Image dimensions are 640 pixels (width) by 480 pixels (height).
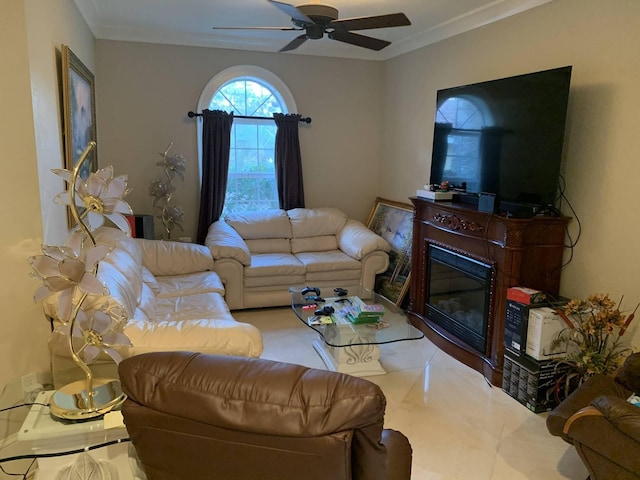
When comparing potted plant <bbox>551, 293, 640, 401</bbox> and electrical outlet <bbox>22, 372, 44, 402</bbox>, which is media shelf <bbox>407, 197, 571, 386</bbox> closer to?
potted plant <bbox>551, 293, 640, 401</bbox>

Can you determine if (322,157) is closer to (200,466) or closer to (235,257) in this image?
(235,257)

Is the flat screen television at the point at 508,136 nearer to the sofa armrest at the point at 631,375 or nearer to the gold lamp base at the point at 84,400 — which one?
the sofa armrest at the point at 631,375

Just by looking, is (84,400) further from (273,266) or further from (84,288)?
(273,266)

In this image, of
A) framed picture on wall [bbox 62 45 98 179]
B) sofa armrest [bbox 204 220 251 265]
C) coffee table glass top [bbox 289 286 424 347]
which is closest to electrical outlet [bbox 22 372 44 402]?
framed picture on wall [bbox 62 45 98 179]

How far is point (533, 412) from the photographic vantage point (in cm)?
282

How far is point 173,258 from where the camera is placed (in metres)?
4.05

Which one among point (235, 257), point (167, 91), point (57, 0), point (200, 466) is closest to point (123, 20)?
point (167, 91)

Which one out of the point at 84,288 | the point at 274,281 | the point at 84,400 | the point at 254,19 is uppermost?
the point at 254,19

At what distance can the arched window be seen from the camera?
510 cm

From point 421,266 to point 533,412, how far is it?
5.18ft

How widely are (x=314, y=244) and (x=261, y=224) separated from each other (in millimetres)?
612

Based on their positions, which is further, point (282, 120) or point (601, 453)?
point (282, 120)

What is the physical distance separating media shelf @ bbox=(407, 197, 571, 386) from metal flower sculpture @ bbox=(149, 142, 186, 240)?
2.57 m

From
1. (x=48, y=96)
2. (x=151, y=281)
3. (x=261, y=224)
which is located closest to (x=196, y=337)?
(x=48, y=96)
